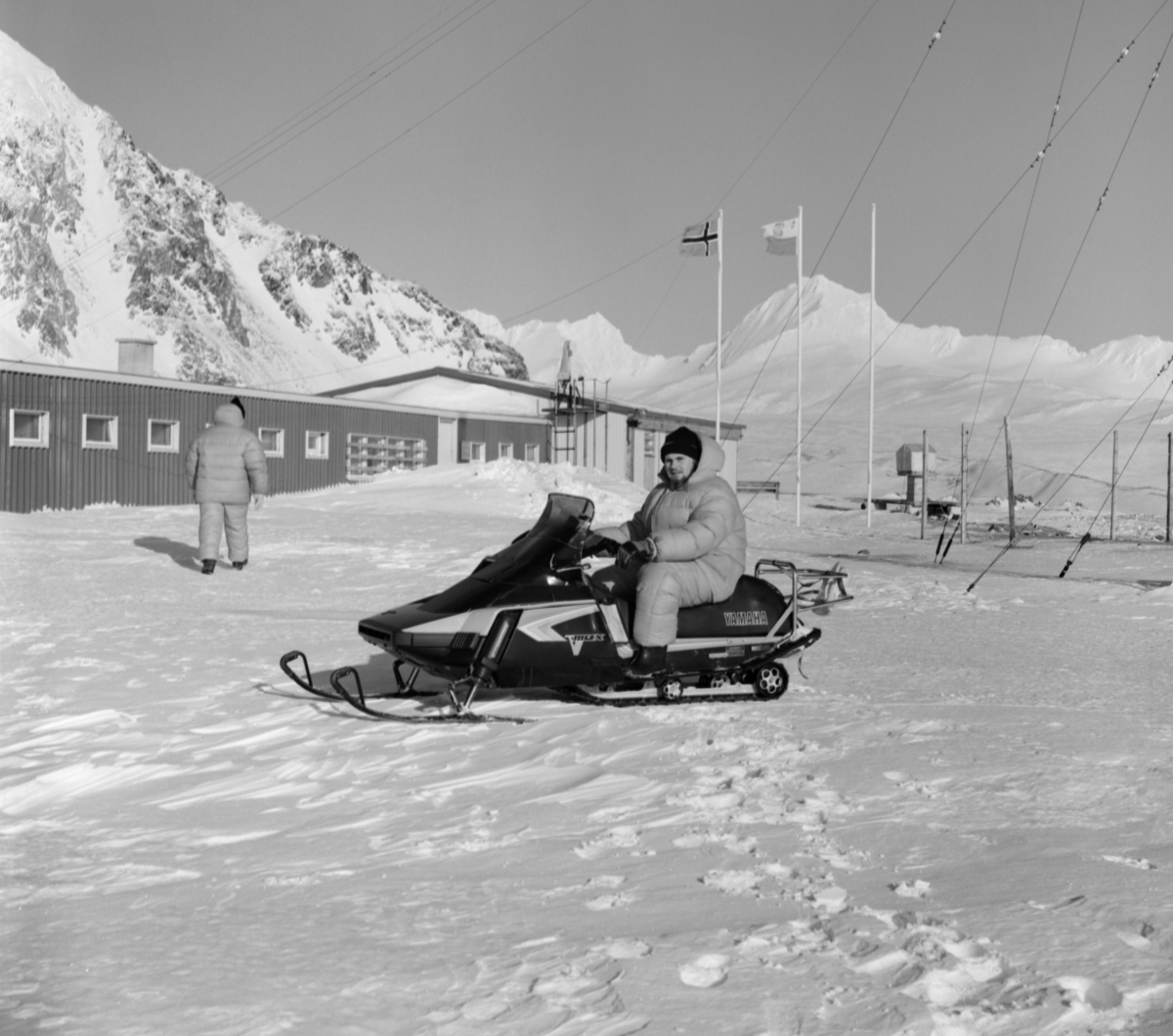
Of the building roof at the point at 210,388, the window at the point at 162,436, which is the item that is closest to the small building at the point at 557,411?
the building roof at the point at 210,388

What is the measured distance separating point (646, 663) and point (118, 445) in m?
21.0

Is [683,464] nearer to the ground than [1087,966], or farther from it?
farther from it

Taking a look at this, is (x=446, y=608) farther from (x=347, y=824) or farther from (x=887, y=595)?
(x=887, y=595)

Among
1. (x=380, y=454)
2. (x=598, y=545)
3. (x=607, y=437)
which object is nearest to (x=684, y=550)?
(x=598, y=545)

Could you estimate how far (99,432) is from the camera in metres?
25.2

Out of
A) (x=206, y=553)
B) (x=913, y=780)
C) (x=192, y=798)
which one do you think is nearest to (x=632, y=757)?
(x=913, y=780)

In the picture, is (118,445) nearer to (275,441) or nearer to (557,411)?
(275,441)

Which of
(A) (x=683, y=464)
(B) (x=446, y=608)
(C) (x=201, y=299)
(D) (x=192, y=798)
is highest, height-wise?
(C) (x=201, y=299)

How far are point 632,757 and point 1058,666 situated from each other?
4.03 m

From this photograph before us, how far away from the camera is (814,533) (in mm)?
26984

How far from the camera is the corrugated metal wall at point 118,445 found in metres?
23.8

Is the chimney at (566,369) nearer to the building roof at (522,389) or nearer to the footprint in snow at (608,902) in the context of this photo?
the building roof at (522,389)

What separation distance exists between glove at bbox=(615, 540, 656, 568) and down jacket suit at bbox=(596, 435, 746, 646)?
0.04 meters

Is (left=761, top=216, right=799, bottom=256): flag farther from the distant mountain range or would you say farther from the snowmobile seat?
the distant mountain range
